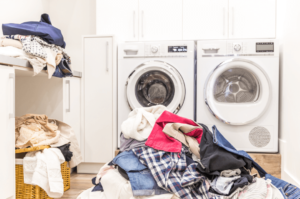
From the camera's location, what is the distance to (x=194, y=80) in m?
2.05

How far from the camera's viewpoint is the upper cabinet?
2.15 m

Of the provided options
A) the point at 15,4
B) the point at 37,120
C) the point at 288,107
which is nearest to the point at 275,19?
the point at 288,107

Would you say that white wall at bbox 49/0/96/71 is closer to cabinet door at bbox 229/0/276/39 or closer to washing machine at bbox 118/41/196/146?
washing machine at bbox 118/41/196/146

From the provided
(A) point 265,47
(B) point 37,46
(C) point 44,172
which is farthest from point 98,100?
(A) point 265,47

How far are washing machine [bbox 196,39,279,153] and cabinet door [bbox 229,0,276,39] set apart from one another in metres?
0.26

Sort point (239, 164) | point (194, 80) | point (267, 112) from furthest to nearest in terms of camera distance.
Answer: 1. point (194, 80)
2. point (267, 112)
3. point (239, 164)

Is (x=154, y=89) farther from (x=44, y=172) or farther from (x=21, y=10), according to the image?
(x=21, y=10)

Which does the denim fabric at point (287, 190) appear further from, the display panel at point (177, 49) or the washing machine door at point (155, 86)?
the display panel at point (177, 49)

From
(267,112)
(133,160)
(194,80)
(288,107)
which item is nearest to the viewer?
(133,160)

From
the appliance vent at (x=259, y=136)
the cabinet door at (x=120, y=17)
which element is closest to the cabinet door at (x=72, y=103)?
the cabinet door at (x=120, y=17)

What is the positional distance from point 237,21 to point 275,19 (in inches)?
12.8

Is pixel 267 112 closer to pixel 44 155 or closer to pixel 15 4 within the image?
pixel 44 155

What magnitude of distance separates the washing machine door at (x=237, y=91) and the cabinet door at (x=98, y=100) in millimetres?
867

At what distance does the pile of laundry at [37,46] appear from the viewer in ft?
4.81
